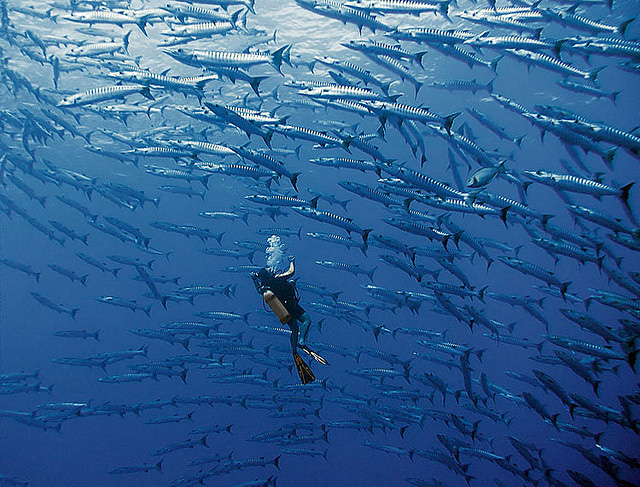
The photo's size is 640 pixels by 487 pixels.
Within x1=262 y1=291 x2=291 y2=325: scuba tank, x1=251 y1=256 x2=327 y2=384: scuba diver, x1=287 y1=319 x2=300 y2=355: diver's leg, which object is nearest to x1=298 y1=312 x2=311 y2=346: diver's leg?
x1=251 y1=256 x2=327 y2=384: scuba diver

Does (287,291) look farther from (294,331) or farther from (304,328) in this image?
(294,331)

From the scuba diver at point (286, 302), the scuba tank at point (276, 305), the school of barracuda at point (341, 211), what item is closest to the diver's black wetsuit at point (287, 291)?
the scuba diver at point (286, 302)

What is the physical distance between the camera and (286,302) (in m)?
6.23

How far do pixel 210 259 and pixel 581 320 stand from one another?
32.4 metres

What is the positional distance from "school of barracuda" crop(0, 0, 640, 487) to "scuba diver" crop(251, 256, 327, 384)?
5.26 ft

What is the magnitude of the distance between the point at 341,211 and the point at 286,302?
75.9 ft

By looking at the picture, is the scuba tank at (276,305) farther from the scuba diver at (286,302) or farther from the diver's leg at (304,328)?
the diver's leg at (304,328)

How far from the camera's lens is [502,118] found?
24.4m

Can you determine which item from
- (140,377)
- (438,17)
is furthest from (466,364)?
(438,17)

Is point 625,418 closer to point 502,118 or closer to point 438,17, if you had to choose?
point 438,17

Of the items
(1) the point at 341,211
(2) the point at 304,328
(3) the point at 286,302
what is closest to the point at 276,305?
(3) the point at 286,302

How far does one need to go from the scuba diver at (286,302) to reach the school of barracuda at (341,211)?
1603mm

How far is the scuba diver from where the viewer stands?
5840mm

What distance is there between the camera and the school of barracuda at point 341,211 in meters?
7.04
